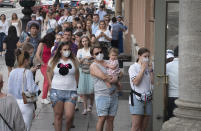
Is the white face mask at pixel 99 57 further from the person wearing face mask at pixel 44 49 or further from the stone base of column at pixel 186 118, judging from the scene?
the stone base of column at pixel 186 118

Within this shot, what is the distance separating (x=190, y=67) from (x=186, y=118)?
538mm

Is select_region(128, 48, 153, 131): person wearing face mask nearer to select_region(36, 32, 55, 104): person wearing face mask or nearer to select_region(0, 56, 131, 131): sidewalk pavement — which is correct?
select_region(0, 56, 131, 131): sidewalk pavement

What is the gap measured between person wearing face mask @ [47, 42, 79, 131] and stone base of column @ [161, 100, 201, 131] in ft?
11.2

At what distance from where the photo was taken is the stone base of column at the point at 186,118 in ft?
20.9

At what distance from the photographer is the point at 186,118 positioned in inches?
255

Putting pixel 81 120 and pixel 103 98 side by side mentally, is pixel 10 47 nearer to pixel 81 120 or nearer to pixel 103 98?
pixel 81 120

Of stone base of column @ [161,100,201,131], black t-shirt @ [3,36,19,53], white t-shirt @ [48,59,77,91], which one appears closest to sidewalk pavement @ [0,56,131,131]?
white t-shirt @ [48,59,77,91]

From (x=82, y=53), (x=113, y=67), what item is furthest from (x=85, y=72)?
(x=113, y=67)

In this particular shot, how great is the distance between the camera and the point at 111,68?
10.0 metres

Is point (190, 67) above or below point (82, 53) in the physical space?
above

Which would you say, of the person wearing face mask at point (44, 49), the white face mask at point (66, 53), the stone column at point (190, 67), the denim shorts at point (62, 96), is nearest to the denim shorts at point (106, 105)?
the denim shorts at point (62, 96)

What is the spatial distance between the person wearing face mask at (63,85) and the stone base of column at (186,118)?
3.41 meters

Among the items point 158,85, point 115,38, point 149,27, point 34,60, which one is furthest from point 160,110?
point 115,38

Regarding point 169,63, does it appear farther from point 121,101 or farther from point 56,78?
point 121,101
